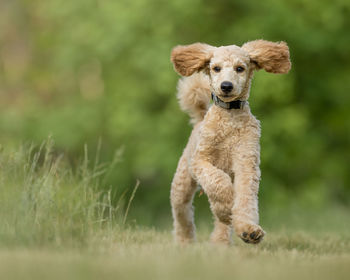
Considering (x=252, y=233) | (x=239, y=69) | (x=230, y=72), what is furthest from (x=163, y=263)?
(x=239, y=69)

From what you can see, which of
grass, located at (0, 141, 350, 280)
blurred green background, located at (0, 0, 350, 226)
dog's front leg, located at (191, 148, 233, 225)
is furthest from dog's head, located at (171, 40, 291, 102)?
blurred green background, located at (0, 0, 350, 226)

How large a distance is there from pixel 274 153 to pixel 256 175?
296 inches

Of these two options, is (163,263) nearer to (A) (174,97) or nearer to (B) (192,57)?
(B) (192,57)

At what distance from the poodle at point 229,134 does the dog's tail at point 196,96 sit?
17.1 inches

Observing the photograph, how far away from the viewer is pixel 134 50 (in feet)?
43.4

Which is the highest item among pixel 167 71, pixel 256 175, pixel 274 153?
pixel 167 71

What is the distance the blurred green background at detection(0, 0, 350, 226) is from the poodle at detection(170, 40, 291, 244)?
6496mm

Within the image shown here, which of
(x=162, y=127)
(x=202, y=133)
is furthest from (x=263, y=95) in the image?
(x=202, y=133)

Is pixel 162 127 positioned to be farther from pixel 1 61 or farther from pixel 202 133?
pixel 1 61

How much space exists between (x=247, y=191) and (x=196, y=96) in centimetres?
145

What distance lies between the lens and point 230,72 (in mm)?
4898

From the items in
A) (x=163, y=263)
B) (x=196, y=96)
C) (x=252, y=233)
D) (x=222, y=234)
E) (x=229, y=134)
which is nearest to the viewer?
(x=163, y=263)

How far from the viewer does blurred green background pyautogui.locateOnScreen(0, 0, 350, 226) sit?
12.4 meters

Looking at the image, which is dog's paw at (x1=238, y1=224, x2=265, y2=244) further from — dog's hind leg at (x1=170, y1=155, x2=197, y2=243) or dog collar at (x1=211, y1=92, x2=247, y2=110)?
dog's hind leg at (x1=170, y1=155, x2=197, y2=243)
